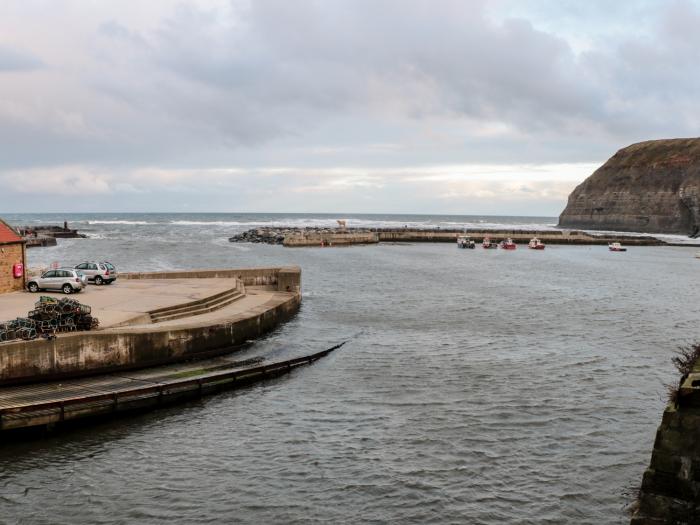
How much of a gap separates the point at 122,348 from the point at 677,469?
19.5 meters

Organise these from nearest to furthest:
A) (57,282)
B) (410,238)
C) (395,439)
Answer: (395,439) < (57,282) < (410,238)

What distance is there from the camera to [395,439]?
2062cm

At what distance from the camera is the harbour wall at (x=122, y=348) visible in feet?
73.5

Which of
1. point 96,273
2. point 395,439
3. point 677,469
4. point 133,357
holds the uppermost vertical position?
point 96,273

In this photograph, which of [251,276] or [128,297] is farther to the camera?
[251,276]

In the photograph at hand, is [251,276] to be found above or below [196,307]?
above

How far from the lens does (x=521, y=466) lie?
18.7 metres

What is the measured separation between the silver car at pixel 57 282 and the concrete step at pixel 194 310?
7092 mm

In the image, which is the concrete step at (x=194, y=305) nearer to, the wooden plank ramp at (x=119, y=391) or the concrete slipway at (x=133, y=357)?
the concrete slipway at (x=133, y=357)

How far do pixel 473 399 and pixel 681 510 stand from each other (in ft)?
41.5

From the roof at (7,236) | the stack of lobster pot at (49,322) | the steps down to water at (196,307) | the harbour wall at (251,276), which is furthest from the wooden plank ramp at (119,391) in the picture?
the harbour wall at (251,276)

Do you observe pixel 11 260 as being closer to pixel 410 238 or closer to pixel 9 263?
pixel 9 263

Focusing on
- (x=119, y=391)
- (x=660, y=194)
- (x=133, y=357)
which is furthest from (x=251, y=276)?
(x=660, y=194)

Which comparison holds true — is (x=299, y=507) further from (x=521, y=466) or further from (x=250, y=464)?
(x=521, y=466)
